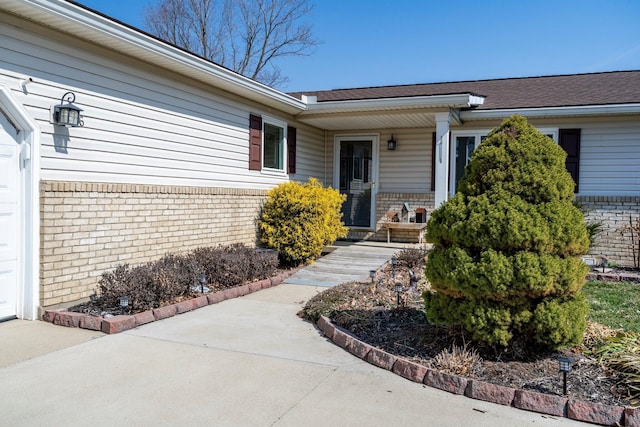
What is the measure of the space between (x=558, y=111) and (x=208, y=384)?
9063 mm

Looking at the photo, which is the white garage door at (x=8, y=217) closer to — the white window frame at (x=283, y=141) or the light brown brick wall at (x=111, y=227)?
the light brown brick wall at (x=111, y=227)

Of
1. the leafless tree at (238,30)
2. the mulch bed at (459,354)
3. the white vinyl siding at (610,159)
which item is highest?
the leafless tree at (238,30)

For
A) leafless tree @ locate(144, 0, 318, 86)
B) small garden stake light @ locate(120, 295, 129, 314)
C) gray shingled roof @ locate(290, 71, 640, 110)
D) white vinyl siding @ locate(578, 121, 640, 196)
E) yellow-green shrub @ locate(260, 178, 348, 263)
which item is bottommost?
small garden stake light @ locate(120, 295, 129, 314)

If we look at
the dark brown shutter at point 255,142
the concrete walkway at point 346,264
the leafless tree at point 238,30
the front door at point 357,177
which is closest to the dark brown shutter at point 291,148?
the dark brown shutter at point 255,142

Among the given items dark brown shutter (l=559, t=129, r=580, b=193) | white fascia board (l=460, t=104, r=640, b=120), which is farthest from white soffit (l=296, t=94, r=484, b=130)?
dark brown shutter (l=559, t=129, r=580, b=193)

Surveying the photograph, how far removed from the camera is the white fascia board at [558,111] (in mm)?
9559

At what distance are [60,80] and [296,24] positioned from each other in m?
20.2

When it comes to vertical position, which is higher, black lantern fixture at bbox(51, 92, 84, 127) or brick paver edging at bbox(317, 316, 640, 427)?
black lantern fixture at bbox(51, 92, 84, 127)

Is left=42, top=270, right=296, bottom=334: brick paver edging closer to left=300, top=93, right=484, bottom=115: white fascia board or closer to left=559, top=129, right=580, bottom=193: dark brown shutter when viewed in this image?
left=300, top=93, right=484, bottom=115: white fascia board

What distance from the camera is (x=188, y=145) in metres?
8.08

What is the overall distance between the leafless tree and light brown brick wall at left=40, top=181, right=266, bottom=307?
17.0 m

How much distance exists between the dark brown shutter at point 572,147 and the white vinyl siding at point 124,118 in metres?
6.68

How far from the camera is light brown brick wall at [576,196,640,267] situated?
32.9ft

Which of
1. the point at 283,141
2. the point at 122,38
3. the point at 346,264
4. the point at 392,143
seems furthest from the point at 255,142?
the point at 122,38
